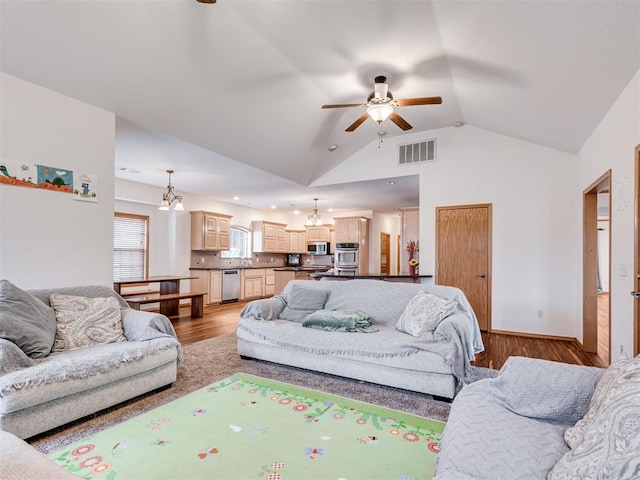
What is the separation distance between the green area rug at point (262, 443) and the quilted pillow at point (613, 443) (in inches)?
37.5

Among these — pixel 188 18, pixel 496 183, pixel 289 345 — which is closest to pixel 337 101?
pixel 188 18

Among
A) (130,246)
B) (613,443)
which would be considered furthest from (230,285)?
(613,443)

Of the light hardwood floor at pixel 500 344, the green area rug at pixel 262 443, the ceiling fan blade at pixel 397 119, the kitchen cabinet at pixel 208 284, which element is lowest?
the light hardwood floor at pixel 500 344

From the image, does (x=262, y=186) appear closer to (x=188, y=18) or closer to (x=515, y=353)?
(x=188, y=18)

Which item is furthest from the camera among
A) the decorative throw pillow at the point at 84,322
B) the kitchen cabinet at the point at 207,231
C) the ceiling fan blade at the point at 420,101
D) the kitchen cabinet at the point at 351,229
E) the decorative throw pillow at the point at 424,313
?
the kitchen cabinet at the point at 351,229

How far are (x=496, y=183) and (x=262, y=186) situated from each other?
13.9 ft

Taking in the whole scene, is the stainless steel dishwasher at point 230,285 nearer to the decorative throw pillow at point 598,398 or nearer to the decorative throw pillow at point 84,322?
the decorative throw pillow at point 84,322

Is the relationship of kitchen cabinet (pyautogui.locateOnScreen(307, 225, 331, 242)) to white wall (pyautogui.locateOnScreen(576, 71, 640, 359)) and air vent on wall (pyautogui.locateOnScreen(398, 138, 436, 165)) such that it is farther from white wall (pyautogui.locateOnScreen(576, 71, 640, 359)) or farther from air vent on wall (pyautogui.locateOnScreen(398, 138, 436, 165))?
white wall (pyautogui.locateOnScreen(576, 71, 640, 359))

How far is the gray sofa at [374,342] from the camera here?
278cm

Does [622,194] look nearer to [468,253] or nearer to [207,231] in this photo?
[468,253]

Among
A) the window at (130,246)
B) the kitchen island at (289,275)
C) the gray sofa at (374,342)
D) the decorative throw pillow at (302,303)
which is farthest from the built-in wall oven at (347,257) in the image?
the decorative throw pillow at (302,303)

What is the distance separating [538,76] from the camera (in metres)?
3.15

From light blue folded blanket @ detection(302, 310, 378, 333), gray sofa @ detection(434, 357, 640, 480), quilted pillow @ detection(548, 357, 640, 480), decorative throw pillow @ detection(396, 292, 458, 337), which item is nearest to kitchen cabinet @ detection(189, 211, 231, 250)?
light blue folded blanket @ detection(302, 310, 378, 333)

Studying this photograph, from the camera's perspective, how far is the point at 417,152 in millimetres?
5926
